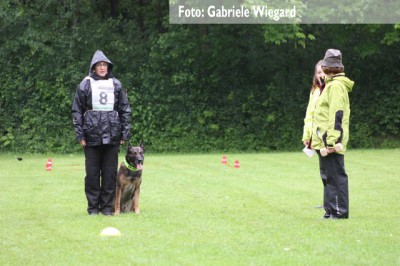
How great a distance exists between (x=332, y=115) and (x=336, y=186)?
2.76ft

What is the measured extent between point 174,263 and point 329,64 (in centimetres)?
362

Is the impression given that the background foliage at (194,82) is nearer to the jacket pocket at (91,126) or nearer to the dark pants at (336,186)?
the jacket pocket at (91,126)

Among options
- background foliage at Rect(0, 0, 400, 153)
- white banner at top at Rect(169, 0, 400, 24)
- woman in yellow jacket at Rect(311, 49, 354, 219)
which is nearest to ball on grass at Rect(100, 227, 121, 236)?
woman in yellow jacket at Rect(311, 49, 354, 219)

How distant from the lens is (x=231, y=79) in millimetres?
25797

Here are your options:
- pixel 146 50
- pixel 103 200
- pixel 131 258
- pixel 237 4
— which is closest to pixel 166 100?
pixel 146 50

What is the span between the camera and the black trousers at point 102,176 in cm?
1024

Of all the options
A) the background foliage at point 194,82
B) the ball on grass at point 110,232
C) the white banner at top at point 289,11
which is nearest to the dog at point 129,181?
the ball on grass at point 110,232

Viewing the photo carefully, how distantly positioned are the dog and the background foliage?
47.7ft

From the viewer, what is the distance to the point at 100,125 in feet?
33.0

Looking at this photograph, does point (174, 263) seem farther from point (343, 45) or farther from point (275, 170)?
point (343, 45)

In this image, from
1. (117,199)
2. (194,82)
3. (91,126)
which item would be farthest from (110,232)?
(194,82)

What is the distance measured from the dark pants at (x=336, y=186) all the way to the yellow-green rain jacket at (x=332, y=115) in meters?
0.17

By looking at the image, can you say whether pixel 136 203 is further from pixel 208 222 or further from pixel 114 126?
pixel 208 222

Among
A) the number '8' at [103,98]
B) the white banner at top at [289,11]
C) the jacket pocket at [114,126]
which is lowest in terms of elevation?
the jacket pocket at [114,126]
